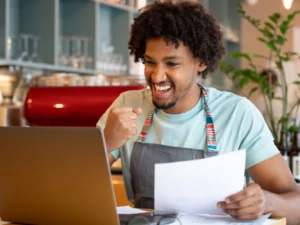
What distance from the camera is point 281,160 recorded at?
1843mm

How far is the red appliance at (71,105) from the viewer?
2.87 metres

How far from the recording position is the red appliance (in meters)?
2.87

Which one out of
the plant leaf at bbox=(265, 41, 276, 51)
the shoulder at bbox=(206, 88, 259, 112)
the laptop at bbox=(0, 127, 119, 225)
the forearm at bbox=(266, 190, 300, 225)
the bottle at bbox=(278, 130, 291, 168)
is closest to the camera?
the laptop at bbox=(0, 127, 119, 225)

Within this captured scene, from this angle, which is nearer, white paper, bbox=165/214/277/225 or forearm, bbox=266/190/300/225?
white paper, bbox=165/214/277/225

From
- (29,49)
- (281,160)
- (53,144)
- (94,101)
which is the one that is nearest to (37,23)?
(29,49)

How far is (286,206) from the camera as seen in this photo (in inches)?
65.8

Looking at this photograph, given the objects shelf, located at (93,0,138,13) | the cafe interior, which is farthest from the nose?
shelf, located at (93,0,138,13)

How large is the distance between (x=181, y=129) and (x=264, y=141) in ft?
0.81

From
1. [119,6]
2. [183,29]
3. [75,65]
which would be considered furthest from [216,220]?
[119,6]

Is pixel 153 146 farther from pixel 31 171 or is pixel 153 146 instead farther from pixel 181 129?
pixel 31 171

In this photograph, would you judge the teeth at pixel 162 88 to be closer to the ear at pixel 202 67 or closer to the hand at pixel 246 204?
the ear at pixel 202 67

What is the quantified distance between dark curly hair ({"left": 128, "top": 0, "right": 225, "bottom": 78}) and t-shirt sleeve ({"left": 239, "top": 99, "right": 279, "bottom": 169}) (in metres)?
0.20

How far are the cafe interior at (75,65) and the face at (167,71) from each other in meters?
0.56

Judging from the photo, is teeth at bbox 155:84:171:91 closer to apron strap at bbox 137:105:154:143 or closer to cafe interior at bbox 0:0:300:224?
apron strap at bbox 137:105:154:143
